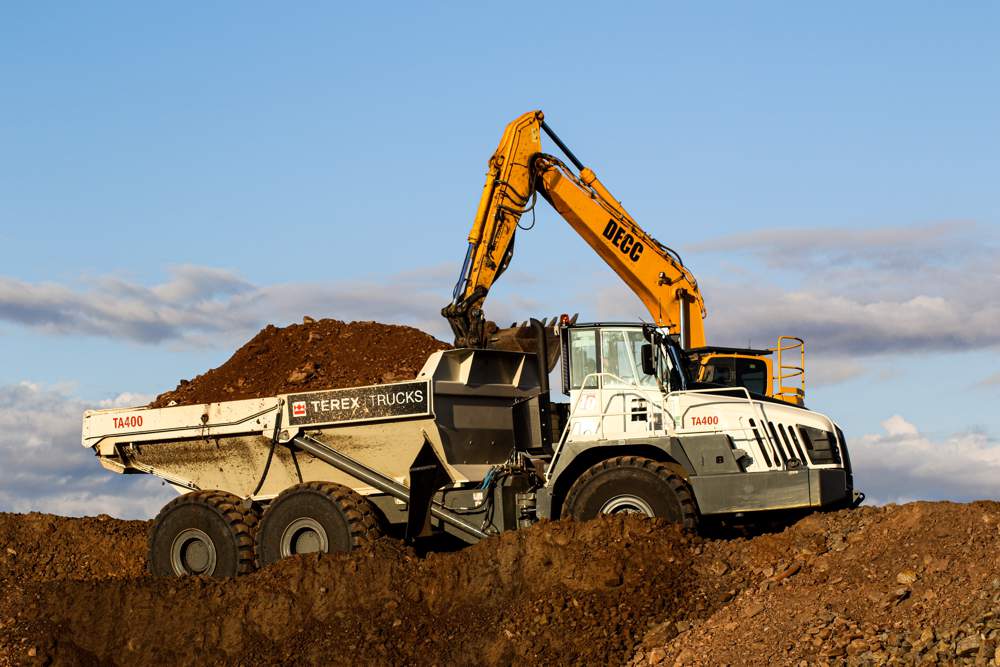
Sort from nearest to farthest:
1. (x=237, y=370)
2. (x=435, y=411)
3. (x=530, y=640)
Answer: (x=530, y=640) → (x=435, y=411) → (x=237, y=370)

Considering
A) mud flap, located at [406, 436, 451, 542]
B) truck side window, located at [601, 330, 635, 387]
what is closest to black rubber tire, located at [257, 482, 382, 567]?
mud flap, located at [406, 436, 451, 542]

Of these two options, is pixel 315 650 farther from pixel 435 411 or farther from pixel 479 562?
pixel 435 411

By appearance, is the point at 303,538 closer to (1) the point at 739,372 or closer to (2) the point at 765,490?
(2) the point at 765,490

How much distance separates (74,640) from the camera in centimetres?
1449

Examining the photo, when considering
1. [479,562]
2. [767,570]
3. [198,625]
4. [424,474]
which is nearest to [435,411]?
[424,474]

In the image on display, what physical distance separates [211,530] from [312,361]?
3229 millimetres

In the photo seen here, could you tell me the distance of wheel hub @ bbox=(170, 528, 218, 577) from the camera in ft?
55.3

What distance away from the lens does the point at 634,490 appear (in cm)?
1402

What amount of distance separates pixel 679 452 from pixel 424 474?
3.54m

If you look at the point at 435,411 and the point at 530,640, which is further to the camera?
the point at 435,411

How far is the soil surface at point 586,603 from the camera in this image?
11039 mm

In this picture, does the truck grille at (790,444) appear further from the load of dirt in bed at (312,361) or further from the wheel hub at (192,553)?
the wheel hub at (192,553)

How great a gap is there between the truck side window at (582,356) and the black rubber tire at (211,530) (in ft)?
16.5

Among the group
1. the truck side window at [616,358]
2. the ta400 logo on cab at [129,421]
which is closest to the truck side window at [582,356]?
the truck side window at [616,358]
